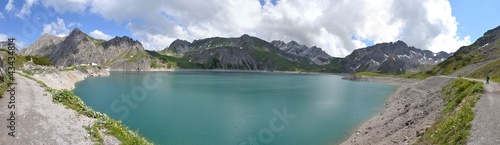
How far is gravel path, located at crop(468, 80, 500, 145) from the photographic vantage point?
22109 millimetres

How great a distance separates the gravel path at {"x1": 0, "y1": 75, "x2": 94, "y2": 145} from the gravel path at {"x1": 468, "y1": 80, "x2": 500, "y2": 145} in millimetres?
31025

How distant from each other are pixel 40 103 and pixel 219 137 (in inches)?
930

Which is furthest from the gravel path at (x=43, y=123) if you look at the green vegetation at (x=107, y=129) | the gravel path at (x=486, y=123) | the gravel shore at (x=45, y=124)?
the gravel path at (x=486, y=123)

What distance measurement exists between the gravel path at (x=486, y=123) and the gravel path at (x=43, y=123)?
31025 mm

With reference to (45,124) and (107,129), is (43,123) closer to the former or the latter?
(45,124)

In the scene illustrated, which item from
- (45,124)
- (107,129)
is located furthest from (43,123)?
(107,129)

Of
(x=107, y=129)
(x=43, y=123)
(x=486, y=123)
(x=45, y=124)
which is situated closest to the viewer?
(x=486, y=123)

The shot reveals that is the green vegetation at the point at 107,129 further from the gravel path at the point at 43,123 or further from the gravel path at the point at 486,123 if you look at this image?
the gravel path at the point at 486,123

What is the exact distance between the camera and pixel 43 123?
27.4 meters

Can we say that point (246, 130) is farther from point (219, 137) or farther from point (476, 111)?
point (476, 111)

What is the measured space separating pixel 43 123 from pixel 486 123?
3988cm

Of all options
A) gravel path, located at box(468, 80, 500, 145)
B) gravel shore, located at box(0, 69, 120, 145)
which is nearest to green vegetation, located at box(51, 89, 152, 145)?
gravel shore, located at box(0, 69, 120, 145)

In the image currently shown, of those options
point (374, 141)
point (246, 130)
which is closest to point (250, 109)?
point (246, 130)

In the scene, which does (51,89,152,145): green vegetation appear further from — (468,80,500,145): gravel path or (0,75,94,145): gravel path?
(468,80,500,145): gravel path
